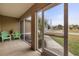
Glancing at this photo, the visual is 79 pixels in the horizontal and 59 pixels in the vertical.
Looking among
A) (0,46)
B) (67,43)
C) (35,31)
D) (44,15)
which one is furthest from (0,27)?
(67,43)

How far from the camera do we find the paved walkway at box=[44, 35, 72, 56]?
289cm

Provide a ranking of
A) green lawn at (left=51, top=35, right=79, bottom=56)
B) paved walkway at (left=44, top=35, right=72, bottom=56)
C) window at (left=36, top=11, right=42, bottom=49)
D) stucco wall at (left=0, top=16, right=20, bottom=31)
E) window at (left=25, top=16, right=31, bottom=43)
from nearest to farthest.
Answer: green lawn at (left=51, top=35, right=79, bottom=56)
paved walkway at (left=44, top=35, right=72, bottom=56)
stucco wall at (left=0, top=16, right=20, bottom=31)
window at (left=36, top=11, right=42, bottom=49)
window at (left=25, top=16, right=31, bottom=43)

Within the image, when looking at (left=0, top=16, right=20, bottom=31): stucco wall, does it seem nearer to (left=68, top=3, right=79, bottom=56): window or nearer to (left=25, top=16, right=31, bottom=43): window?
(left=25, top=16, right=31, bottom=43): window

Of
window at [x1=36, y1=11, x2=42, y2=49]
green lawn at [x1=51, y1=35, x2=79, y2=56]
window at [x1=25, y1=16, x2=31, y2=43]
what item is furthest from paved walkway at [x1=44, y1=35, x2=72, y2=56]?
window at [x1=25, y1=16, x2=31, y2=43]

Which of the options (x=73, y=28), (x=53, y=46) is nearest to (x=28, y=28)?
(x=53, y=46)

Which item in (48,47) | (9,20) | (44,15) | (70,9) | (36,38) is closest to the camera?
(70,9)

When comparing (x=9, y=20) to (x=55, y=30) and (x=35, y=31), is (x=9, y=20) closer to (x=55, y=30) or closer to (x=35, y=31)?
(x=35, y=31)

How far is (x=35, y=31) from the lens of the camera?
4727 millimetres

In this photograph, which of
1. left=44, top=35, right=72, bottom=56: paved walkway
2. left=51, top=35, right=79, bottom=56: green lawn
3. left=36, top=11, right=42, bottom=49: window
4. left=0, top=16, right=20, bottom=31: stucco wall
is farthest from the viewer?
left=36, top=11, right=42, bottom=49: window

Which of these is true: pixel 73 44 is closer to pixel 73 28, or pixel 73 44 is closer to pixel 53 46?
pixel 73 28

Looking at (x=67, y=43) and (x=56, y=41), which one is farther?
(x=56, y=41)

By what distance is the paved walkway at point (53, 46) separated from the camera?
9.50 ft

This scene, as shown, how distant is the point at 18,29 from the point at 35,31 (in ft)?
2.26

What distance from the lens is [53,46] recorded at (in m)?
3.34
